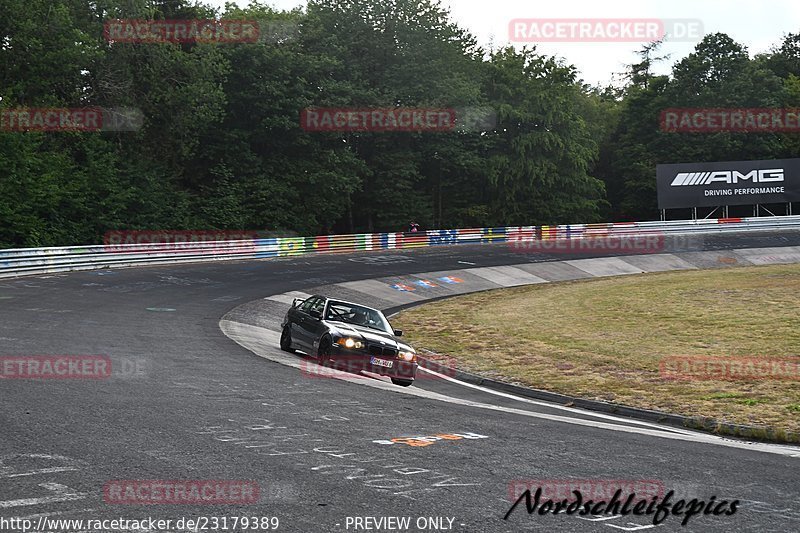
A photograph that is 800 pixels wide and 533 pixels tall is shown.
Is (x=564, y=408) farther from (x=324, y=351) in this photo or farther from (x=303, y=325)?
(x=303, y=325)

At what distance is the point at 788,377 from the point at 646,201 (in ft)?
200

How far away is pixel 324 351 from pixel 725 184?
49.6 m

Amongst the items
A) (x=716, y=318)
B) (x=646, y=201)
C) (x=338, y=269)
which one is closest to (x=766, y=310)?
(x=716, y=318)

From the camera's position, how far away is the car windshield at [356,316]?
17.2 meters

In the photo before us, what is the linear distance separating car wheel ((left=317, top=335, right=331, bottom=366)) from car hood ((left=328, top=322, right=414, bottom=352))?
0.79ft

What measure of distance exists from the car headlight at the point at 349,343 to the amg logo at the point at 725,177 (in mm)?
47951

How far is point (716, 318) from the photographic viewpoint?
85.8 ft

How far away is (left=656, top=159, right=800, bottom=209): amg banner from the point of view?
5916 cm

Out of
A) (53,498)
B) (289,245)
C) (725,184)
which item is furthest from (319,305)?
(725,184)

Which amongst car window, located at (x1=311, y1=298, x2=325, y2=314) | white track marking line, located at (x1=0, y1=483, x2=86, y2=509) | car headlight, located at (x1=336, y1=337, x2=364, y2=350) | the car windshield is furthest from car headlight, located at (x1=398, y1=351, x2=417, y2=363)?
white track marking line, located at (x1=0, y1=483, x2=86, y2=509)

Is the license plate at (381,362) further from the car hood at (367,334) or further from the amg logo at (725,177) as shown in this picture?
the amg logo at (725,177)

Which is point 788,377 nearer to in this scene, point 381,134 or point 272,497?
point 272,497

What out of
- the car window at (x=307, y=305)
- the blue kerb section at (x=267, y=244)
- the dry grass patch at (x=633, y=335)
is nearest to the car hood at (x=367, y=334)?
the car window at (x=307, y=305)

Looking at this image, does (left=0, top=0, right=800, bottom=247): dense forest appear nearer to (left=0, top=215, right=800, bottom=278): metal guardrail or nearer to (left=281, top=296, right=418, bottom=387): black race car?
(left=0, top=215, right=800, bottom=278): metal guardrail
